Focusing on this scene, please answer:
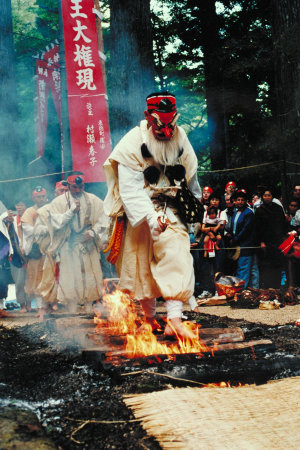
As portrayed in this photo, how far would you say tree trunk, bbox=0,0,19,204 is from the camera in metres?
9.70

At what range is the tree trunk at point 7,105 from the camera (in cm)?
970

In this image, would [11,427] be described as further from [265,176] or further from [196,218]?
[265,176]

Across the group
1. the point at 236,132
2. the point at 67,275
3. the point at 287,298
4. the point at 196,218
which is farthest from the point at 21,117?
the point at 196,218

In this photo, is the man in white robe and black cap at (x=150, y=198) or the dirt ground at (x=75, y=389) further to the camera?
the man in white robe and black cap at (x=150, y=198)

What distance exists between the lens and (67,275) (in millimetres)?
7883

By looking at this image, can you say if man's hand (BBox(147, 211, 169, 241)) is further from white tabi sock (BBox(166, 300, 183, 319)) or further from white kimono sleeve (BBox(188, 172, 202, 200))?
white kimono sleeve (BBox(188, 172, 202, 200))

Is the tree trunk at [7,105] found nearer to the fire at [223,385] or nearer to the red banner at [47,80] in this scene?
the red banner at [47,80]

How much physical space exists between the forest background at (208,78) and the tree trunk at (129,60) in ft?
0.06

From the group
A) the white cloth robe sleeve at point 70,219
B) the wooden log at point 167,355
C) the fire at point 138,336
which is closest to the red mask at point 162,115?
the fire at point 138,336

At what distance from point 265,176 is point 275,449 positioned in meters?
9.90

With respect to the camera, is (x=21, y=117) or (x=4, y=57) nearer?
(x=4, y=57)

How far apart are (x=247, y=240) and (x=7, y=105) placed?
225 inches

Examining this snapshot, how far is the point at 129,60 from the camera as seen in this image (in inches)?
358

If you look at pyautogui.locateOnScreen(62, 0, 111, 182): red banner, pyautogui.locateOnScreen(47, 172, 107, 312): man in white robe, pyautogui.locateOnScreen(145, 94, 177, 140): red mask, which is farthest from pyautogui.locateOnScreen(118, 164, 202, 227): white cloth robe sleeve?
pyautogui.locateOnScreen(62, 0, 111, 182): red banner
